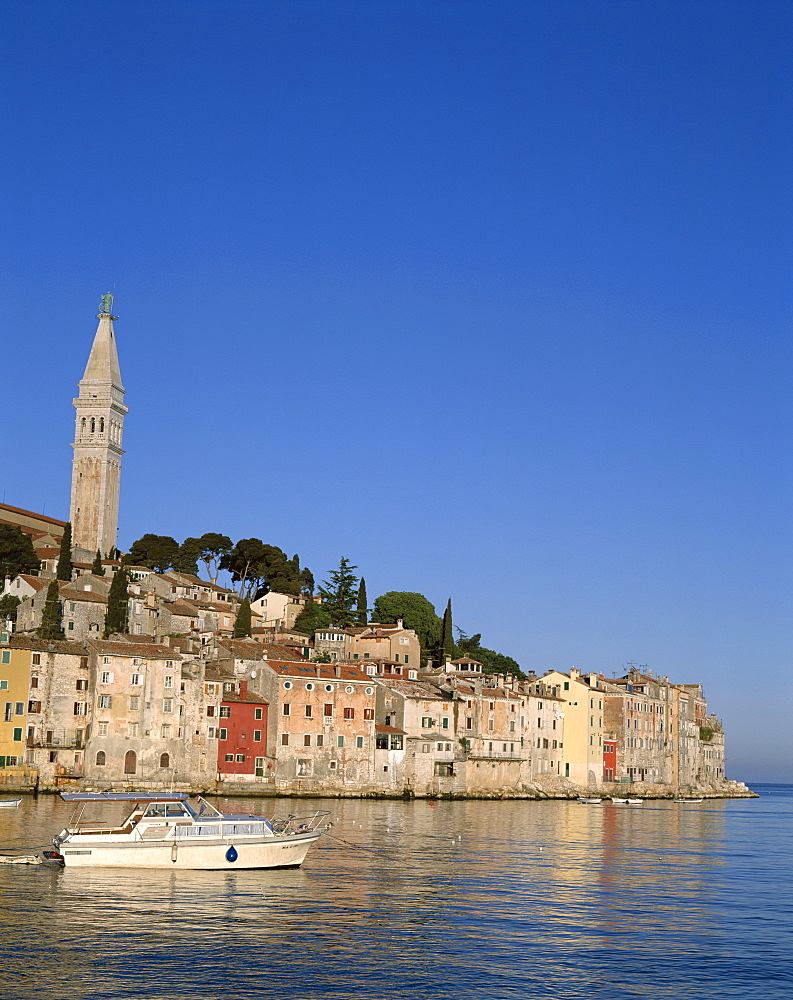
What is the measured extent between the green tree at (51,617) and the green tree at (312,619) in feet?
82.3

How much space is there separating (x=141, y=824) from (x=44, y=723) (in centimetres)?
4018

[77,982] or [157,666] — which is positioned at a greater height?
[157,666]

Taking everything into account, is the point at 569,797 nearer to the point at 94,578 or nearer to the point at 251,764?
the point at 251,764

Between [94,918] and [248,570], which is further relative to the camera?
[248,570]

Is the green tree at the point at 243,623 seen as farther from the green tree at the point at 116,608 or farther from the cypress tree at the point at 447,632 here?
the cypress tree at the point at 447,632

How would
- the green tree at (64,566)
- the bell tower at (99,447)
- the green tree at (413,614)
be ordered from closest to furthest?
the green tree at (64,566) < the green tree at (413,614) < the bell tower at (99,447)

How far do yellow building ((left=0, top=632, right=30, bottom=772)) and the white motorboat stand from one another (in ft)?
120

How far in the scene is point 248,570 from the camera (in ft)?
427

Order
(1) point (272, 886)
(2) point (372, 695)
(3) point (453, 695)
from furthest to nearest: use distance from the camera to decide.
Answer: (3) point (453, 695) < (2) point (372, 695) < (1) point (272, 886)

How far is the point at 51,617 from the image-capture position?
8769cm

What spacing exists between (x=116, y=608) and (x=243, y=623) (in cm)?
1433

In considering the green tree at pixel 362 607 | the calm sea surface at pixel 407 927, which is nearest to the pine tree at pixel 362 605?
the green tree at pixel 362 607

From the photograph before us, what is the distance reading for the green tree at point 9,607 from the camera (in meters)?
94.6

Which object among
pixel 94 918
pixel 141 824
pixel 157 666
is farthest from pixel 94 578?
pixel 94 918
